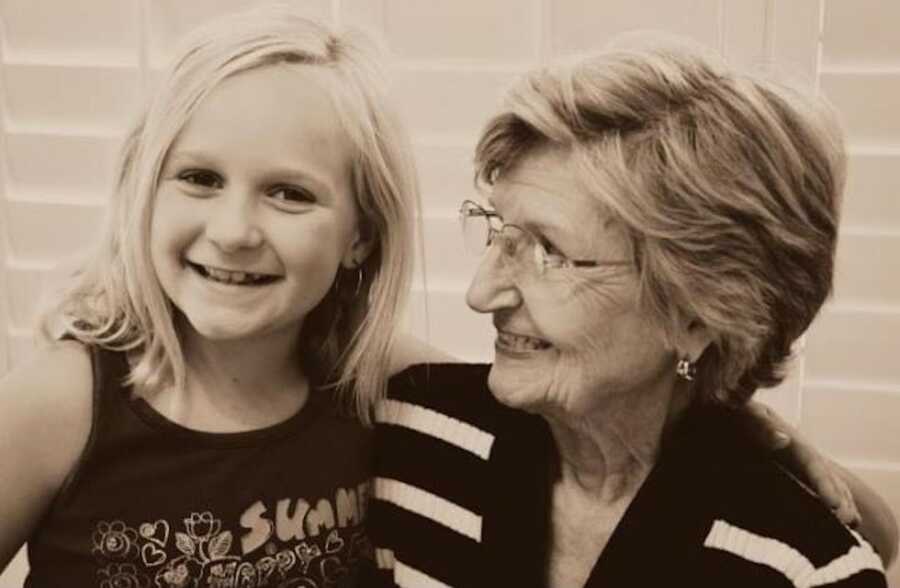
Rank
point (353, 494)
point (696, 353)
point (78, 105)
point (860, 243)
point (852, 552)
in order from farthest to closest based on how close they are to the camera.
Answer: point (78, 105)
point (860, 243)
point (353, 494)
point (696, 353)
point (852, 552)

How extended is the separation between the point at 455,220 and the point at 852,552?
1222 millimetres

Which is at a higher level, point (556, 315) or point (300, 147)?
point (300, 147)

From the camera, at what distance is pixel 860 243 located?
2.33 meters

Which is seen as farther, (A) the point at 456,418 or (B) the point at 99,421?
(A) the point at 456,418

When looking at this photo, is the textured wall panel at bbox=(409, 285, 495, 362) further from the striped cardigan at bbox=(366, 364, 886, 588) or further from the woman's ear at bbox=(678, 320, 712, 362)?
the woman's ear at bbox=(678, 320, 712, 362)

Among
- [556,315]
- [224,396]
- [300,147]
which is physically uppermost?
[300,147]

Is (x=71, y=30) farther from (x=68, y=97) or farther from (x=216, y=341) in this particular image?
(x=216, y=341)

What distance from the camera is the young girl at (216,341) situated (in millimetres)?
1439

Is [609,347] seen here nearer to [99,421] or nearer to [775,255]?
[775,255]

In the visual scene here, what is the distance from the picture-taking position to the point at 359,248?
5.37 ft

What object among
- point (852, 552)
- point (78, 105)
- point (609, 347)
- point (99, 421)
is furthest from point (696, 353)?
point (78, 105)

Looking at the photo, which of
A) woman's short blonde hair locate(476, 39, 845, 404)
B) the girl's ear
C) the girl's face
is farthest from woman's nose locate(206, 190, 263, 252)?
woman's short blonde hair locate(476, 39, 845, 404)

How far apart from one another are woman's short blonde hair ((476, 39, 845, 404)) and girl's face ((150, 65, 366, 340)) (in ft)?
0.75

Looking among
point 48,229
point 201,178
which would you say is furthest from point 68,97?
point 201,178
